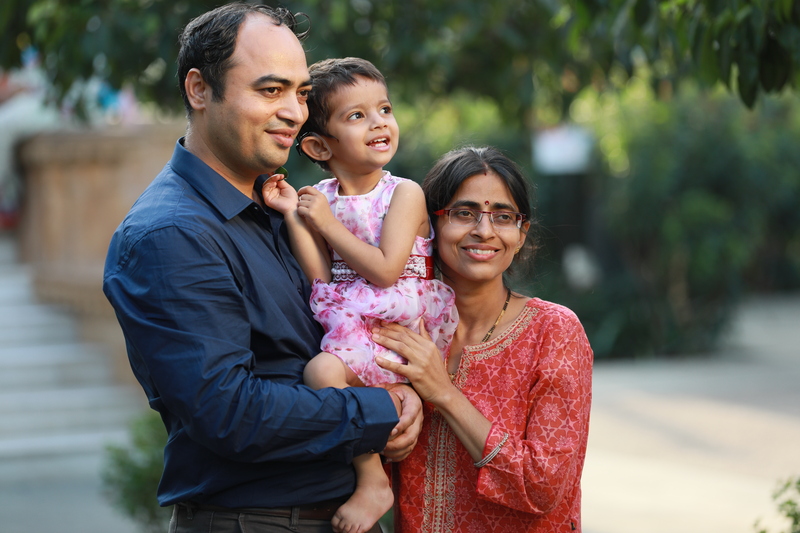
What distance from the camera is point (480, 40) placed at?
6.12m

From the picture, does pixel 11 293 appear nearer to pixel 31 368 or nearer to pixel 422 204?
pixel 31 368

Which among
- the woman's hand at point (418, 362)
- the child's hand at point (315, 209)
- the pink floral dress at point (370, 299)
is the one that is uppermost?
the child's hand at point (315, 209)

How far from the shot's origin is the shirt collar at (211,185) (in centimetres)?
234

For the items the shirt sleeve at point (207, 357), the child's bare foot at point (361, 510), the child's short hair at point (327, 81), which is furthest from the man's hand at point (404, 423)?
the child's short hair at point (327, 81)

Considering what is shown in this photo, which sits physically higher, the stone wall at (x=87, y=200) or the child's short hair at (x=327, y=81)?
the stone wall at (x=87, y=200)

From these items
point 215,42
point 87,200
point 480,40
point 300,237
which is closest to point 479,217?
point 300,237

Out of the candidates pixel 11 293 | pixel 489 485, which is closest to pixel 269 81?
pixel 489 485

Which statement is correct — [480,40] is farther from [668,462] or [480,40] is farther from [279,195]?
[279,195]

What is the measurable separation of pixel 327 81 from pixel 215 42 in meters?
0.41

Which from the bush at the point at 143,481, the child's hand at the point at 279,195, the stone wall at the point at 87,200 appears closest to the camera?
the child's hand at the point at 279,195

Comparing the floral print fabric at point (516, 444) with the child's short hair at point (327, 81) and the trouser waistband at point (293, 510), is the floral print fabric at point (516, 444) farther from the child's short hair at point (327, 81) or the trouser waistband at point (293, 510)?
the child's short hair at point (327, 81)

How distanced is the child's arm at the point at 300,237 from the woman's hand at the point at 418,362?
25 centimetres

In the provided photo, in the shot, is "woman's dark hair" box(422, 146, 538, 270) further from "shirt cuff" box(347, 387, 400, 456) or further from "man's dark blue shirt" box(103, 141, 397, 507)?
"shirt cuff" box(347, 387, 400, 456)

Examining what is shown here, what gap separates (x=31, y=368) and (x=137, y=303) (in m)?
6.46
